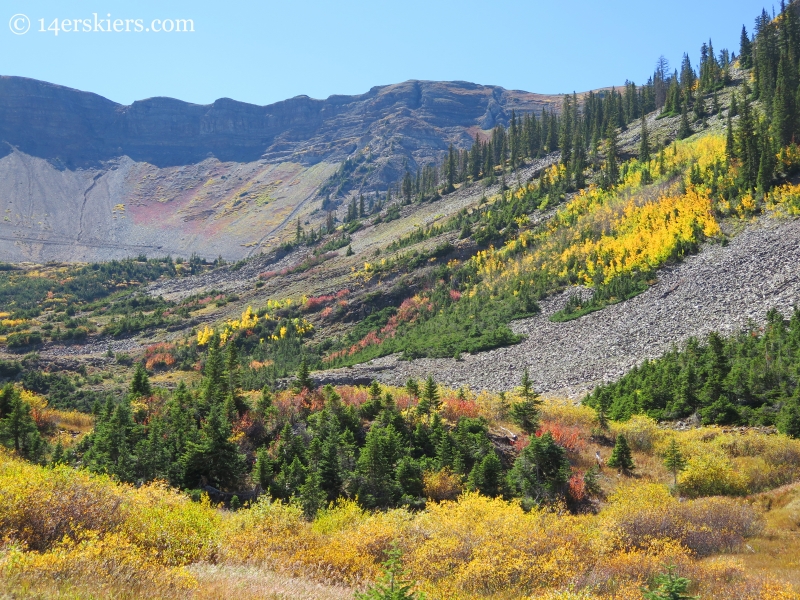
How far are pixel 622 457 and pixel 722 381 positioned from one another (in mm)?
8960

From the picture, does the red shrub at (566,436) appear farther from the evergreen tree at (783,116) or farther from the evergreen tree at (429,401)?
the evergreen tree at (783,116)

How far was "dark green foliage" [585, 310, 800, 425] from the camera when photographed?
1102 inches

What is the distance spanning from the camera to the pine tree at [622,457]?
24828 millimetres

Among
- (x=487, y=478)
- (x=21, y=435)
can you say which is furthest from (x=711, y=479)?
(x=21, y=435)

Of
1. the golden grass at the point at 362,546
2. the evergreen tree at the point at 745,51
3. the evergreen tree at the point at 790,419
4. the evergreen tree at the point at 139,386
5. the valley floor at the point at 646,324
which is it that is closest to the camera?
the golden grass at the point at 362,546

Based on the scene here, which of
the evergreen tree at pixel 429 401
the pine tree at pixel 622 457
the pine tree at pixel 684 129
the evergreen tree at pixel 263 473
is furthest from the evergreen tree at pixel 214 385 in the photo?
the pine tree at pixel 684 129

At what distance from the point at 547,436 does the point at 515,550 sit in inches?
338

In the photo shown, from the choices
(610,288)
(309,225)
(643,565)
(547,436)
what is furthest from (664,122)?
(309,225)

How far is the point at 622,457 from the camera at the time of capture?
2492cm

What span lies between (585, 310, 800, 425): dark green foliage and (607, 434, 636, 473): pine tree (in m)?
6.78

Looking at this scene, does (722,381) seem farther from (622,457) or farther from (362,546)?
(362,546)

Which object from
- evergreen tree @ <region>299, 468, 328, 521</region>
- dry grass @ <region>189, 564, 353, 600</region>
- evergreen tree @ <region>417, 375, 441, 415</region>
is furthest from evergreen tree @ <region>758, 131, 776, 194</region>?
dry grass @ <region>189, 564, 353, 600</region>

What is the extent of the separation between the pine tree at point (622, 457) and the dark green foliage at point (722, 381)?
6.78m

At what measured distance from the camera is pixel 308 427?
2580cm
